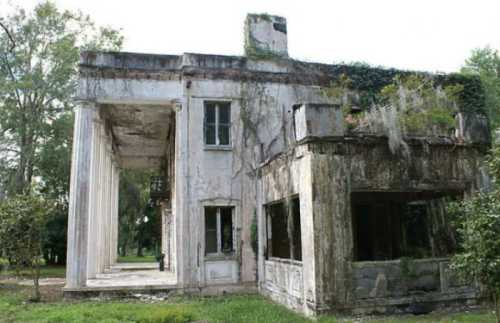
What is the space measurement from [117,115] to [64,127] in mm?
9766

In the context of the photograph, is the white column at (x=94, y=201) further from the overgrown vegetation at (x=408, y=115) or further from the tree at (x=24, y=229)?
the overgrown vegetation at (x=408, y=115)

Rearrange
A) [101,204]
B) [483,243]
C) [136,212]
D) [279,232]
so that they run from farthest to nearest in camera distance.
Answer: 1. [136,212]
2. [101,204]
3. [279,232]
4. [483,243]

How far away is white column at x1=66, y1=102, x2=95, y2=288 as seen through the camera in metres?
13.1

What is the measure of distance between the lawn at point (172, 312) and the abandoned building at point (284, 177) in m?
0.53

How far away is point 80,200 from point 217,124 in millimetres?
4887

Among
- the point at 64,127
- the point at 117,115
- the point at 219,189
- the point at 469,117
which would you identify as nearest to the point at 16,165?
the point at 64,127

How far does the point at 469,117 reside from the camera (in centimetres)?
1066

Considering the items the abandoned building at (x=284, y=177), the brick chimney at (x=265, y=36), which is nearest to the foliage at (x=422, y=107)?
the abandoned building at (x=284, y=177)

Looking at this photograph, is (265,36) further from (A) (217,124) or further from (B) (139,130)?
(B) (139,130)

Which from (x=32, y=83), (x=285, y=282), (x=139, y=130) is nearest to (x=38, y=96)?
(x=32, y=83)

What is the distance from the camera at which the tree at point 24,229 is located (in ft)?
Answer: 42.5

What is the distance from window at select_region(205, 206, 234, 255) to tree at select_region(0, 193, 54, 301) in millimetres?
4843

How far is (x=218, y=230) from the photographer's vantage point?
14.2 meters

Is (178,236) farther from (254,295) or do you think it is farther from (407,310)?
(407,310)
